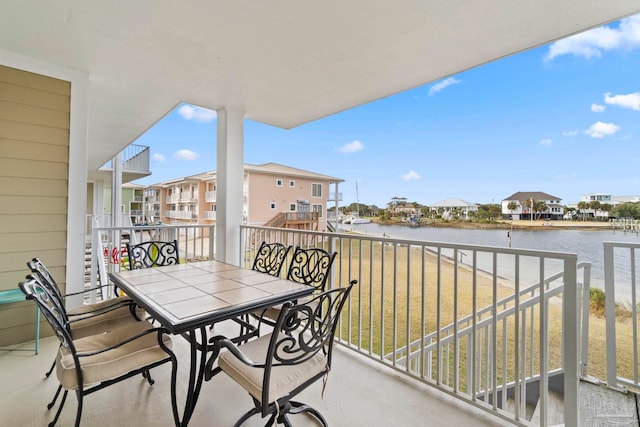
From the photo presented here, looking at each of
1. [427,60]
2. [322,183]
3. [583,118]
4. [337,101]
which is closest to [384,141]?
[322,183]

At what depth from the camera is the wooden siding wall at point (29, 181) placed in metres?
2.40

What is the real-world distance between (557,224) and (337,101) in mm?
2830

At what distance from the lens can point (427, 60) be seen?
8.05 ft

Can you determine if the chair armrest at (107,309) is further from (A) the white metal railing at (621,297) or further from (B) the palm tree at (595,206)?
(B) the palm tree at (595,206)

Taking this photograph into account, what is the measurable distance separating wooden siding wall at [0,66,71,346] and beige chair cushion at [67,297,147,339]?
3.60ft

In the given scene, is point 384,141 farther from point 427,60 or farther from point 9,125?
point 9,125

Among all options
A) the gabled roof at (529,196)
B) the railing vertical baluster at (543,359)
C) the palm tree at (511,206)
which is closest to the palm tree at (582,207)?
the gabled roof at (529,196)

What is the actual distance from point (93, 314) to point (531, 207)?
486 centimetres

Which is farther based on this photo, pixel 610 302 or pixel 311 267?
pixel 311 267

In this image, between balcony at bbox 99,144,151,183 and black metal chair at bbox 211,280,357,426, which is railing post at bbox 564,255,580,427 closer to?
black metal chair at bbox 211,280,357,426

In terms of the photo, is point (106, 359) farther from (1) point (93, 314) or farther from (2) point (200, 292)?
(1) point (93, 314)

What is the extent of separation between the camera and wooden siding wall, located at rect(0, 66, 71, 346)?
2.40 meters

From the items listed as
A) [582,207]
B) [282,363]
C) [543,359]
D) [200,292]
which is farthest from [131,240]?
[582,207]

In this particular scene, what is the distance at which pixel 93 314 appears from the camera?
193cm
